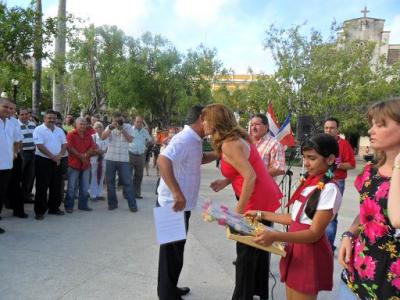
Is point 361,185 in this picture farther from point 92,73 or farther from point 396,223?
point 92,73

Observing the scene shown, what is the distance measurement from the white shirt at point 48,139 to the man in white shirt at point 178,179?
12.3ft

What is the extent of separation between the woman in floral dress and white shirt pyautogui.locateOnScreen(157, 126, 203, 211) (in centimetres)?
167

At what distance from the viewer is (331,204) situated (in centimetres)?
228

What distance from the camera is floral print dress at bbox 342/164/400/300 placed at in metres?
1.74

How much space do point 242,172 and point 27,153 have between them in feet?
18.3

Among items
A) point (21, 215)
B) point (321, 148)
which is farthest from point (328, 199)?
point (21, 215)

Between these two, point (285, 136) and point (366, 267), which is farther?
point (285, 136)

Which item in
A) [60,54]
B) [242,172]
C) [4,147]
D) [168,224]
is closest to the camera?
[242,172]

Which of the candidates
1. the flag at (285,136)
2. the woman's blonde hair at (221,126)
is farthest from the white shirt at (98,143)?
the woman's blonde hair at (221,126)

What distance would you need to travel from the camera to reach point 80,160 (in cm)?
733

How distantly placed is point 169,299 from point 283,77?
1652 centimetres

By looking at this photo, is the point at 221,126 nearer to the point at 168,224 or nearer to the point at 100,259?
the point at 168,224

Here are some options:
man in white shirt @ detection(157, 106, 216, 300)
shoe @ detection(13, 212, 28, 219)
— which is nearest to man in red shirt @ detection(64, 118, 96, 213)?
shoe @ detection(13, 212, 28, 219)

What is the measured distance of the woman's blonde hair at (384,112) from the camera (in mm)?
1786
